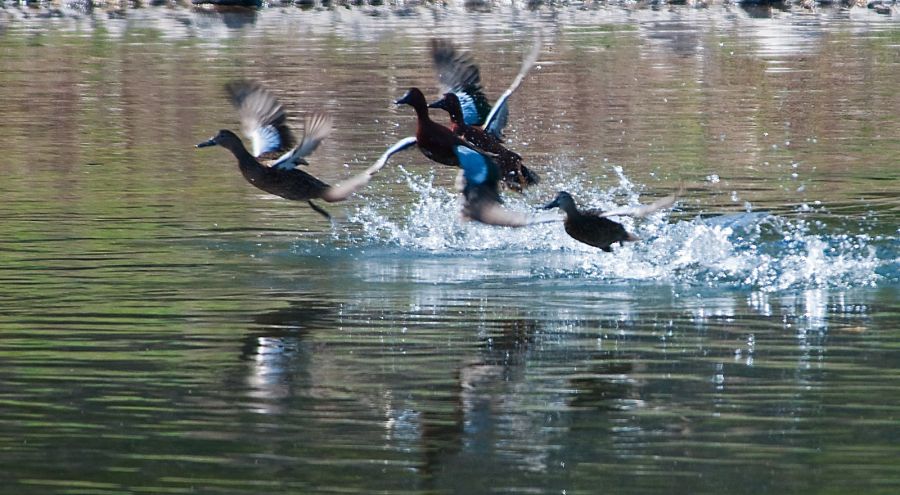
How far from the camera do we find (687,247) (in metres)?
11.7

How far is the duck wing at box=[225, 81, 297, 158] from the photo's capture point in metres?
12.0

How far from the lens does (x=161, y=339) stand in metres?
9.17

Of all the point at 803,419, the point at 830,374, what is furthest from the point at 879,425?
the point at 830,374

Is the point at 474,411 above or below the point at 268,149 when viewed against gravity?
below

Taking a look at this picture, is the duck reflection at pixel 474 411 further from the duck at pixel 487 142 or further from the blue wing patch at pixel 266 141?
the duck at pixel 487 142

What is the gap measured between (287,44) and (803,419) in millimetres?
27549

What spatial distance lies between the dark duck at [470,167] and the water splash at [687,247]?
23.6 inches

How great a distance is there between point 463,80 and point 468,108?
9.5 inches

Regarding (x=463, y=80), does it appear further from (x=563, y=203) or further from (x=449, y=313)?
(x=449, y=313)

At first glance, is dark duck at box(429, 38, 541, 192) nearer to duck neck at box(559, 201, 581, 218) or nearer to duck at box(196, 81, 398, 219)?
duck at box(196, 81, 398, 219)

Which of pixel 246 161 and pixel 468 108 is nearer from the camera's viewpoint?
pixel 246 161

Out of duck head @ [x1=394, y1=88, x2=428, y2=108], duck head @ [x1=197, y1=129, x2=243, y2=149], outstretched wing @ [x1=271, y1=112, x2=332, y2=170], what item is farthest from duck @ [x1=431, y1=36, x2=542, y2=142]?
outstretched wing @ [x1=271, y1=112, x2=332, y2=170]

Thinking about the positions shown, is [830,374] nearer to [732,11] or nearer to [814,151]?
[814,151]

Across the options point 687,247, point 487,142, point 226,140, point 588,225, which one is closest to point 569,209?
point 588,225
